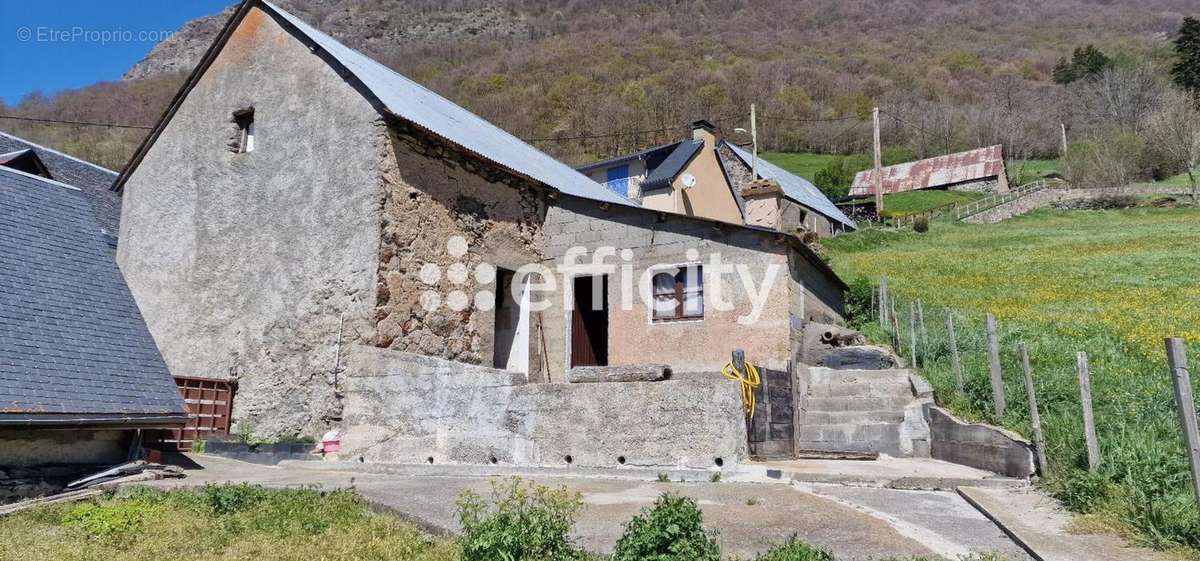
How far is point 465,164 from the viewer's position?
14.4 meters

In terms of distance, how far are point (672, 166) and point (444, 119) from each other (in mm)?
12097

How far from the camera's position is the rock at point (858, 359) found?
13.8 metres

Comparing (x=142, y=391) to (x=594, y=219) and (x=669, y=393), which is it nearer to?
(x=669, y=393)

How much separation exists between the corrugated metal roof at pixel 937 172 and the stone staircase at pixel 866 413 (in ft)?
147

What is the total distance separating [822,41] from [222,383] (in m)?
117

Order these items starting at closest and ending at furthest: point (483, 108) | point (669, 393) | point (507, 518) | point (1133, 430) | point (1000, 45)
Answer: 1. point (507, 518)
2. point (1133, 430)
3. point (669, 393)
4. point (483, 108)
5. point (1000, 45)

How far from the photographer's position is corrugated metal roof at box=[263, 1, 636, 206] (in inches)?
549

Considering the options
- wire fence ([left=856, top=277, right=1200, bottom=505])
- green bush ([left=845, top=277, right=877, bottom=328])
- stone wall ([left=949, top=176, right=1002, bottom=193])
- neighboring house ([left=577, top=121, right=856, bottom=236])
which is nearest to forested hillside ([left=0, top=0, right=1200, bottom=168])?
stone wall ([left=949, top=176, right=1002, bottom=193])

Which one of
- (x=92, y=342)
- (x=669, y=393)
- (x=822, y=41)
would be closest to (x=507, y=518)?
(x=669, y=393)

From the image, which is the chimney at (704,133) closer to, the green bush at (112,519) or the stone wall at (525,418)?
the stone wall at (525,418)

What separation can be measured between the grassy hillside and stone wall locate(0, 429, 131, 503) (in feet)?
33.4

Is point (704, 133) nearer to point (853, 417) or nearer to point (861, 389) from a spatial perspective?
point (861, 389)

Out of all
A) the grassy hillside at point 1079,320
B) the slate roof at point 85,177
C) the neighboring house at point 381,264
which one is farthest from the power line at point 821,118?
the slate roof at point 85,177

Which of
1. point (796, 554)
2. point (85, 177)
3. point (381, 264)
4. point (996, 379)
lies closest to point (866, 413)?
point (996, 379)
